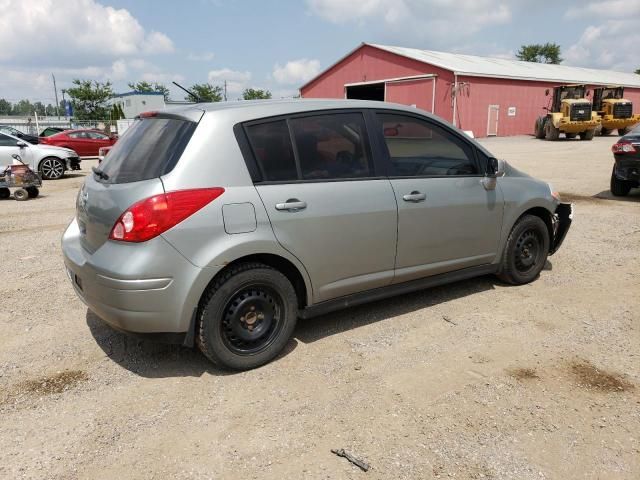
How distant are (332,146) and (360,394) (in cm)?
174

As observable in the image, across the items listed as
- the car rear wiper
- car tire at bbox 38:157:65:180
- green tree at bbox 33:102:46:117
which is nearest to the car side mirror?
the car rear wiper

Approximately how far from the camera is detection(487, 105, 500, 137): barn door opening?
105 feet

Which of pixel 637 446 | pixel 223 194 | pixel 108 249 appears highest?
pixel 223 194

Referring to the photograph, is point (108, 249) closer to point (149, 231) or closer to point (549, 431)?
point (149, 231)

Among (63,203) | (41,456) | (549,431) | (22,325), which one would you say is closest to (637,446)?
(549,431)

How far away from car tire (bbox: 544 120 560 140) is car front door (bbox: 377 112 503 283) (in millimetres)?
26154

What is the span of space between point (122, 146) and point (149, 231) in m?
1.01

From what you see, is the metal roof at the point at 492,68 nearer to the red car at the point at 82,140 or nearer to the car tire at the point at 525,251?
the red car at the point at 82,140

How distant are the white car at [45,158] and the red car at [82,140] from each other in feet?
20.2

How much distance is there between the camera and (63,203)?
10430 mm

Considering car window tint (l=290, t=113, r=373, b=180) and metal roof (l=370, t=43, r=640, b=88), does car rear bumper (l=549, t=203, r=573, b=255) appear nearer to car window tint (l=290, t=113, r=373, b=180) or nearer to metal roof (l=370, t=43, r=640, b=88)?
car window tint (l=290, t=113, r=373, b=180)

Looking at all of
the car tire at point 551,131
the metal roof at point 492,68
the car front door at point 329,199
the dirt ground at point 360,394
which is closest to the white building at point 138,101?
the metal roof at point 492,68

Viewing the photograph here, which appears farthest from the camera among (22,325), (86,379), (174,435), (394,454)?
(22,325)

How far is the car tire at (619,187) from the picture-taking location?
973cm
